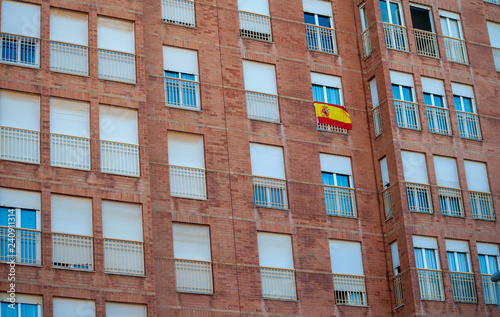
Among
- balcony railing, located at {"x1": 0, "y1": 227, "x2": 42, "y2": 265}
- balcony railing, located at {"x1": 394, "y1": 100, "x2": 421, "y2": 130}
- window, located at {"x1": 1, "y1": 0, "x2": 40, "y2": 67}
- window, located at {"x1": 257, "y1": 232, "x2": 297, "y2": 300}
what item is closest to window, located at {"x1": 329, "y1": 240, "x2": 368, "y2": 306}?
window, located at {"x1": 257, "y1": 232, "x2": 297, "y2": 300}

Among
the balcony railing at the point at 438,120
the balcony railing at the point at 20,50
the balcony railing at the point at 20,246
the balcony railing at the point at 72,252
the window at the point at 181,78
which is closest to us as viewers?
the balcony railing at the point at 20,246

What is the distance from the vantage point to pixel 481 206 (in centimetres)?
3972

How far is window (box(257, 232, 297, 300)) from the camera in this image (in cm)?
3547

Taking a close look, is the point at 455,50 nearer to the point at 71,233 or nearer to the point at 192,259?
the point at 192,259

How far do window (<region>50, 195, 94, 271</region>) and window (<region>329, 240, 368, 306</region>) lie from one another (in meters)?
9.84

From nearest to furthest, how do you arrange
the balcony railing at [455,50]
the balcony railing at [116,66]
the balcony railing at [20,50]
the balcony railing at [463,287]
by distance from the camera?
the balcony railing at [20,50] < the balcony railing at [116,66] < the balcony railing at [463,287] < the balcony railing at [455,50]

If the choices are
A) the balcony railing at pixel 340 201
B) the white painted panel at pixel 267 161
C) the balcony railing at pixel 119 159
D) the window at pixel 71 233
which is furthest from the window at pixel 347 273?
the window at pixel 71 233

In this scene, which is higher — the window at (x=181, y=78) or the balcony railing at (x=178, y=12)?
the balcony railing at (x=178, y=12)

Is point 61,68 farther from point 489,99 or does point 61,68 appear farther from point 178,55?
point 489,99

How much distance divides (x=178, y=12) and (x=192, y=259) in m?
10.1

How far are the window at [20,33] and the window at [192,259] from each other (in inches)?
306

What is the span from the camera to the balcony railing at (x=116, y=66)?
3497cm

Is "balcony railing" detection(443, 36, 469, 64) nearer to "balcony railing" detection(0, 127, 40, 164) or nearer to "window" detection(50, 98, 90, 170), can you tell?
"window" detection(50, 98, 90, 170)

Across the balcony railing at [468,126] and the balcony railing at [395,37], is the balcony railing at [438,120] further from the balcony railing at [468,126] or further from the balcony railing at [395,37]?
the balcony railing at [395,37]
